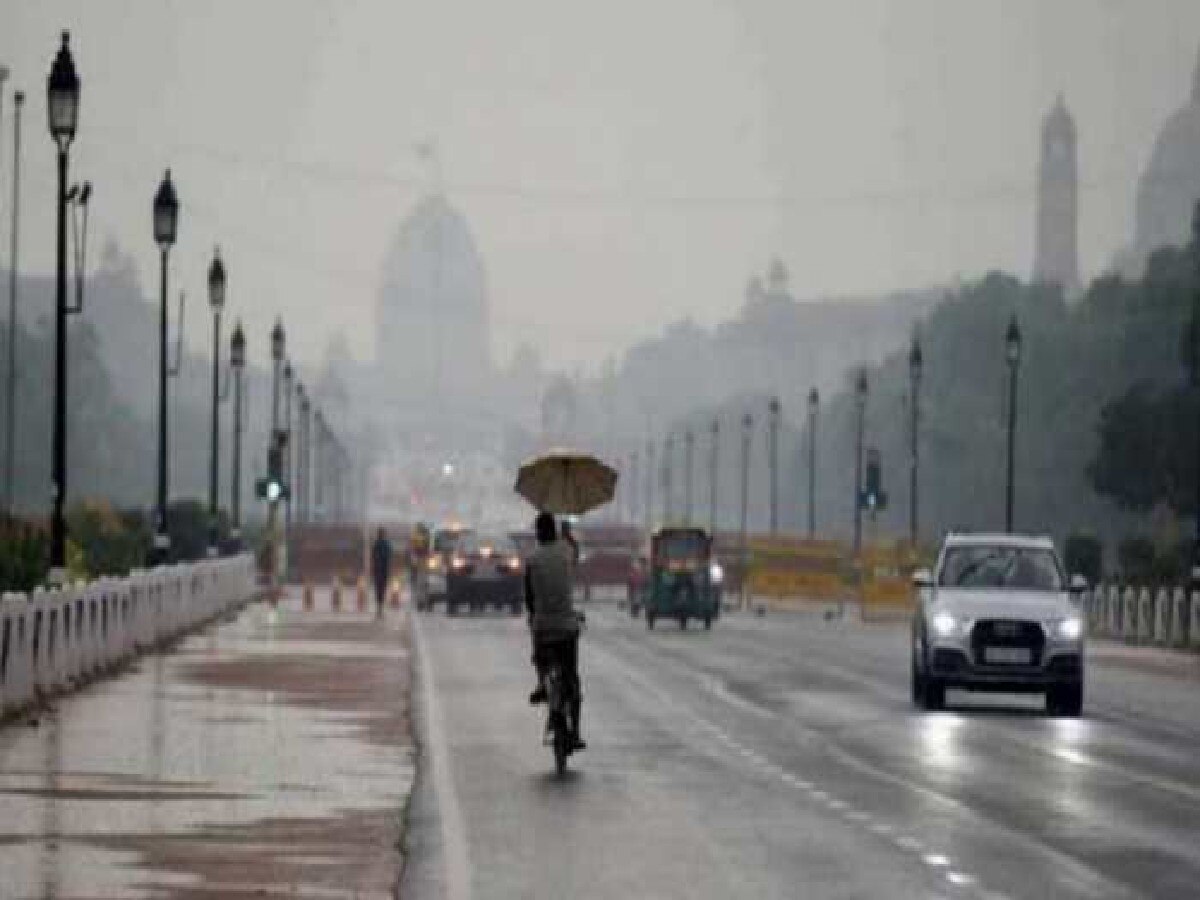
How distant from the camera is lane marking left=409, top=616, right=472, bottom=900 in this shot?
75.0ft

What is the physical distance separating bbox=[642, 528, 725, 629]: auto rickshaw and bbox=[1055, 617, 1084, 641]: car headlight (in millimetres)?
41249

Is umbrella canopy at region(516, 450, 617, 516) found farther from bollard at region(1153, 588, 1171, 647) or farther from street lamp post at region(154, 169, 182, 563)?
bollard at region(1153, 588, 1171, 647)

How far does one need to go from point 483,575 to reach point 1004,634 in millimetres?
50492

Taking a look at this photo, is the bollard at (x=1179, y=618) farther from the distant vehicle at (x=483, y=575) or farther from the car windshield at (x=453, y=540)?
the car windshield at (x=453, y=540)

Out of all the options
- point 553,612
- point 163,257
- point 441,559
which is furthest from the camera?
point 441,559

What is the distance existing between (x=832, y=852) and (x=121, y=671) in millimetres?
26237

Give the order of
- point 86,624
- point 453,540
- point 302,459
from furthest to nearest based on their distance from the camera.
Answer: point 302,459 < point 453,540 < point 86,624

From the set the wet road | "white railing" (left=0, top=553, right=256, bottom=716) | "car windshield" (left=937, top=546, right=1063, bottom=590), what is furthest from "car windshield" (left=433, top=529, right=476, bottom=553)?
"car windshield" (left=937, top=546, right=1063, bottom=590)

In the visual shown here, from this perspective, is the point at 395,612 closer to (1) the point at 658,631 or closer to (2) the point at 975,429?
(1) the point at 658,631

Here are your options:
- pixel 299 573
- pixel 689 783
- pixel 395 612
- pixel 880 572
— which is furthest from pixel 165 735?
pixel 299 573

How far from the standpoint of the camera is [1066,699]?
153 ft

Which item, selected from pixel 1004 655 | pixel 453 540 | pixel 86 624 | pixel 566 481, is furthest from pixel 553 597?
pixel 453 540

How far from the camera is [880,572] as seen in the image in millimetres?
107062

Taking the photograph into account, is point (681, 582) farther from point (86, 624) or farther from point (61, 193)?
point (86, 624)
